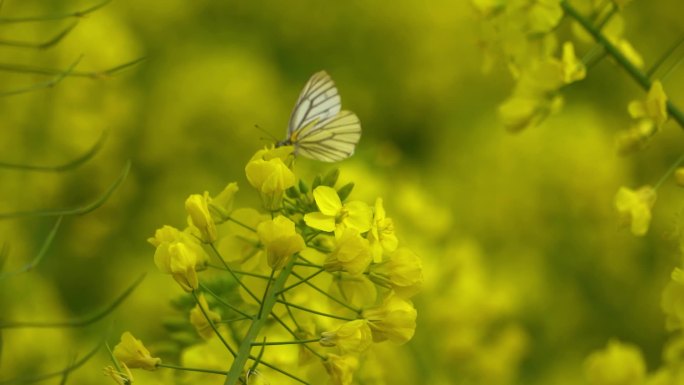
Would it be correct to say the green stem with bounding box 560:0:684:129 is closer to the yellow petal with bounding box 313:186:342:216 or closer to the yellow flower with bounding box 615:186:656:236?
the yellow flower with bounding box 615:186:656:236

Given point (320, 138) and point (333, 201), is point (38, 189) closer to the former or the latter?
point (320, 138)

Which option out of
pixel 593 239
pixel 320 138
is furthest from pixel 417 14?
pixel 320 138

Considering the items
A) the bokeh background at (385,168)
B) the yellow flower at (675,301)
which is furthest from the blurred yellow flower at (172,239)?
the yellow flower at (675,301)

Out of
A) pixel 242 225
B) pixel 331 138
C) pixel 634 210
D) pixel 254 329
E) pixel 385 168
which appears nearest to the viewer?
pixel 254 329

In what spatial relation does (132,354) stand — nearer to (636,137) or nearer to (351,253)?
(351,253)

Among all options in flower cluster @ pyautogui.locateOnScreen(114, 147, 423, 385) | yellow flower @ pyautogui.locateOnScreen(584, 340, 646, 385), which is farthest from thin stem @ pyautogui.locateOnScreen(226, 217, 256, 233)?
yellow flower @ pyautogui.locateOnScreen(584, 340, 646, 385)

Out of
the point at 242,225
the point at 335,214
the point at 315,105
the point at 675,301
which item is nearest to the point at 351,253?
the point at 335,214

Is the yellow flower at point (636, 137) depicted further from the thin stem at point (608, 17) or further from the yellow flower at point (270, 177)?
the yellow flower at point (270, 177)
